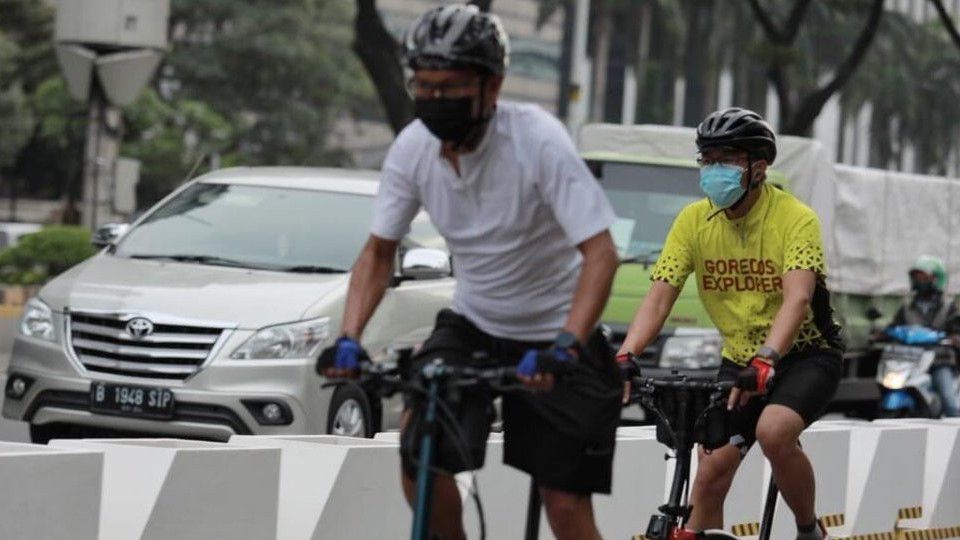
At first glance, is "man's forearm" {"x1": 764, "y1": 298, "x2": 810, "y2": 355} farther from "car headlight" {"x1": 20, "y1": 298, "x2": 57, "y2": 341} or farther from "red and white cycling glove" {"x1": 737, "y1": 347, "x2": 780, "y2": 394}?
"car headlight" {"x1": 20, "y1": 298, "x2": 57, "y2": 341}

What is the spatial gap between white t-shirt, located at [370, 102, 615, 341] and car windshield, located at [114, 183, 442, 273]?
657 centimetres

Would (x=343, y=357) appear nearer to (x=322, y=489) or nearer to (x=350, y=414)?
(x=322, y=489)

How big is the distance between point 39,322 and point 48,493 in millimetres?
5169

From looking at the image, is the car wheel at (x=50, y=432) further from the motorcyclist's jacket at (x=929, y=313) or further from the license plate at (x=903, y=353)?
the motorcyclist's jacket at (x=929, y=313)

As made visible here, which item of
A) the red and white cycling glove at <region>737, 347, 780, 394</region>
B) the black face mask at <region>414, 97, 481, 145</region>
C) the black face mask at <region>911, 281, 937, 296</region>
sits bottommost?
the black face mask at <region>911, 281, 937, 296</region>

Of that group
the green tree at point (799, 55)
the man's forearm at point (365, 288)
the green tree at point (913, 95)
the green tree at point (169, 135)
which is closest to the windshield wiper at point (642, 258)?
the man's forearm at point (365, 288)

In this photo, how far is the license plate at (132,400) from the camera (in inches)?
456

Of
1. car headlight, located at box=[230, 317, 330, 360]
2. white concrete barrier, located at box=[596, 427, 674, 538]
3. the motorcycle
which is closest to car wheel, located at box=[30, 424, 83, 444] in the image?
car headlight, located at box=[230, 317, 330, 360]

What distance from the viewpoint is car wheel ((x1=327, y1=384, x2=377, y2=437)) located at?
11.9 metres

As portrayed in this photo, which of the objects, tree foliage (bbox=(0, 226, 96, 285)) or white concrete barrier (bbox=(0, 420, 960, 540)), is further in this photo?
tree foliage (bbox=(0, 226, 96, 285))

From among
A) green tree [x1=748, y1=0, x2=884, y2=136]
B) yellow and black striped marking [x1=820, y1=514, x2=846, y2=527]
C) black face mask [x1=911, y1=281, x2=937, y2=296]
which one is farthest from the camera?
green tree [x1=748, y1=0, x2=884, y2=136]

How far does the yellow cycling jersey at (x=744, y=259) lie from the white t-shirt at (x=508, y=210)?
66.5 inches

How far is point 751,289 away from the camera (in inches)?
298

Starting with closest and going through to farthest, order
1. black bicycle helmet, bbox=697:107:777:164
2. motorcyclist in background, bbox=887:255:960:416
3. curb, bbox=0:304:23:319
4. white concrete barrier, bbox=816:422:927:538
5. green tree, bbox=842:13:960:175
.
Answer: black bicycle helmet, bbox=697:107:777:164, white concrete barrier, bbox=816:422:927:538, motorcyclist in background, bbox=887:255:960:416, curb, bbox=0:304:23:319, green tree, bbox=842:13:960:175
